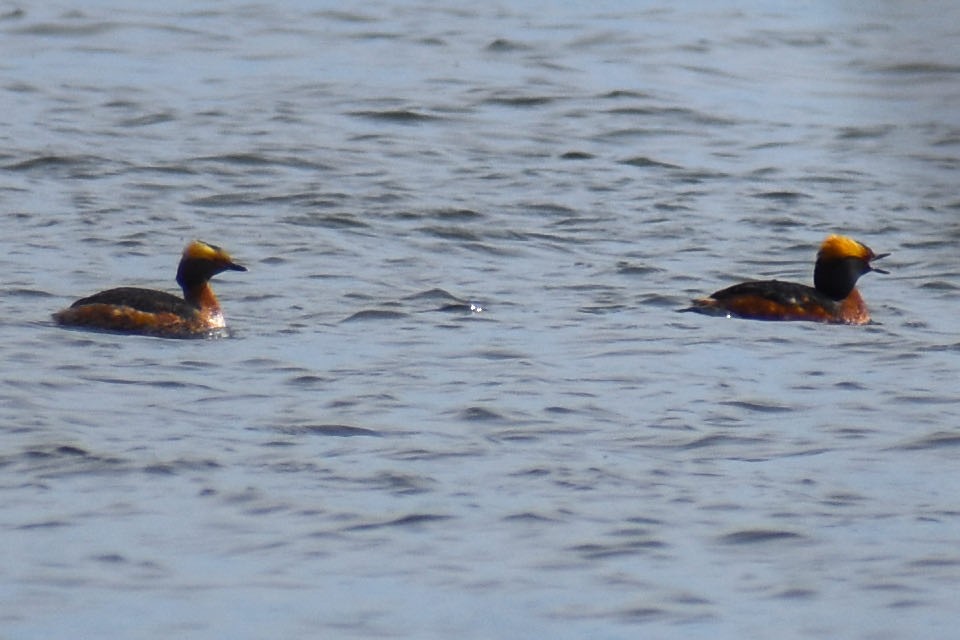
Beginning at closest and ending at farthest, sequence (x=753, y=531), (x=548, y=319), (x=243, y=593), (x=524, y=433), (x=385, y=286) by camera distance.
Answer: (x=243, y=593) → (x=753, y=531) → (x=524, y=433) → (x=548, y=319) → (x=385, y=286)

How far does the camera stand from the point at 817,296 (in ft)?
42.1

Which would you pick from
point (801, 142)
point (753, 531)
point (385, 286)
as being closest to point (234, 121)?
point (801, 142)

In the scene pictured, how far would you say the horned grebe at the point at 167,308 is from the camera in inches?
448

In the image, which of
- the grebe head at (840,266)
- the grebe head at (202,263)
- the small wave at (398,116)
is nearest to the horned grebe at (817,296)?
the grebe head at (840,266)

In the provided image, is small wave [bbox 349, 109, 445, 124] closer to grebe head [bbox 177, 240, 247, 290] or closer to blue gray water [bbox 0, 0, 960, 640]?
blue gray water [bbox 0, 0, 960, 640]

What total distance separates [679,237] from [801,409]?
563 centimetres

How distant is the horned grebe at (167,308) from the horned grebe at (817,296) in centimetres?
320

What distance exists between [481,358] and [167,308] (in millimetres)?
2027

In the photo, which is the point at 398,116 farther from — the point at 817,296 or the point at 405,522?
the point at 405,522

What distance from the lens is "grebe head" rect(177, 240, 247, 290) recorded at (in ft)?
39.8

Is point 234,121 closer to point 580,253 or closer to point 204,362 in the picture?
point 580,253

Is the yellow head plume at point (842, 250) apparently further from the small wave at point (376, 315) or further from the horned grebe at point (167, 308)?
the horned grebe at point (167, 308)

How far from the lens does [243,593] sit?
257 inches

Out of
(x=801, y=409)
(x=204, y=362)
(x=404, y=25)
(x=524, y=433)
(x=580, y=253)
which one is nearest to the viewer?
(x=524, y=433)
